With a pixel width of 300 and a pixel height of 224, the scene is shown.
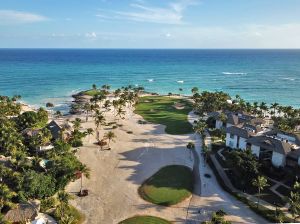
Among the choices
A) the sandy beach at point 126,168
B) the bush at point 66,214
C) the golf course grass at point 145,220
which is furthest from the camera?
the sandy beach at point 126,168

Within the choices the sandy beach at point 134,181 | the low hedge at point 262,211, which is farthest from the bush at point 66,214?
the low hedge at point 262,211

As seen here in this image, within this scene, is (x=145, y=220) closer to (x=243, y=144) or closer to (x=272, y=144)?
(x=272, y=144)

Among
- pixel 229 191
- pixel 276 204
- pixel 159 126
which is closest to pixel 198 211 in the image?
pixel 229 191

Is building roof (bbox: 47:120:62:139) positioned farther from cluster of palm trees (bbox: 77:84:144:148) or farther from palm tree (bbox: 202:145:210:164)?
palm tree (bbox: 202:145:210:164)

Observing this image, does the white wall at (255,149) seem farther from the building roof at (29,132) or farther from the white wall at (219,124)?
the building roof at (29,132)

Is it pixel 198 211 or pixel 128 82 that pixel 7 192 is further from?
pixel 128 82
